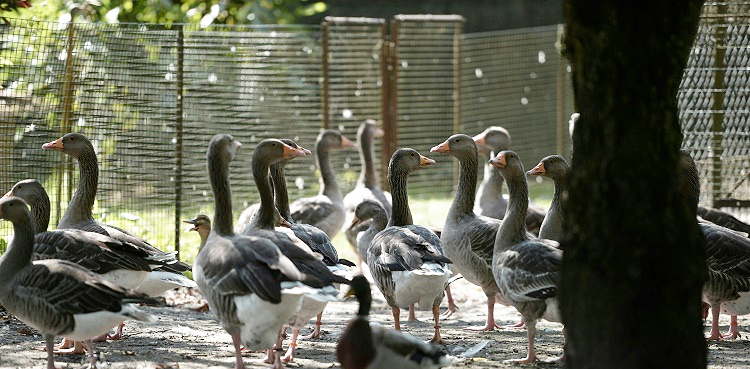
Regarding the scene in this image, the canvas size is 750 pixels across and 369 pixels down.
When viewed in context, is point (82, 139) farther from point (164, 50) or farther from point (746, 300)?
point (746, 300)

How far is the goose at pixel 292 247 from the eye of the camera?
23.7 ft

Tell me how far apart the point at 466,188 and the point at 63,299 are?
4.72 metres

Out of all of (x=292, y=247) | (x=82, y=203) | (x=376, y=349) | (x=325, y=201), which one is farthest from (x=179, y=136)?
(x=376, y=349)

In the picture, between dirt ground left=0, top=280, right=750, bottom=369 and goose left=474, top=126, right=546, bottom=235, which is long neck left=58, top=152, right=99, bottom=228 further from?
goose left=474, top=126, right=546, bottom=235

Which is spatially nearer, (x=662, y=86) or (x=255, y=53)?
(x=662, y=86)

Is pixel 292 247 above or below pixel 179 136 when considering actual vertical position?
below

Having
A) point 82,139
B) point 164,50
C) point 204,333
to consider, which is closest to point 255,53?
point 164,50

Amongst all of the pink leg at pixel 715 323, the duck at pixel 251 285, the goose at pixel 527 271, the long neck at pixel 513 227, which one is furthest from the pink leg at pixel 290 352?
the pink leg at pixel 715 323

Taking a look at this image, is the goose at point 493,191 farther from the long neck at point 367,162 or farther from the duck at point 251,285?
the duck at point 251,285

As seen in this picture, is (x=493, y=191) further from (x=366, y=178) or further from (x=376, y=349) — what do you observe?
(x=376, y=349)

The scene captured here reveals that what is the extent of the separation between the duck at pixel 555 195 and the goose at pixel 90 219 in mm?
3477

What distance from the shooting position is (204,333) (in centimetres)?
933

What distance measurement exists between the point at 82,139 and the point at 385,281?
3.37 m

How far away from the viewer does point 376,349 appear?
6.73 metres
